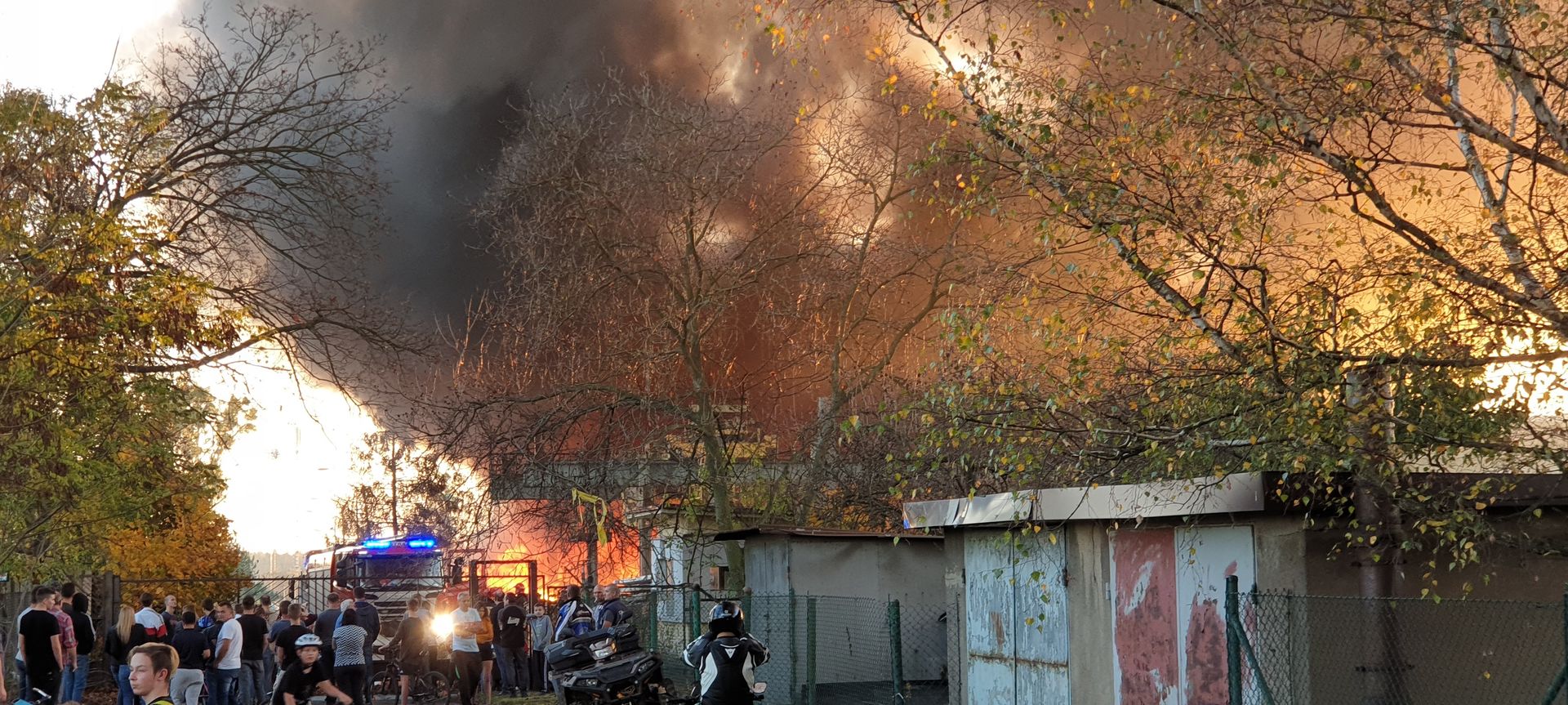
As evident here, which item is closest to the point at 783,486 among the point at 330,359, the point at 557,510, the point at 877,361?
the point at 877,361

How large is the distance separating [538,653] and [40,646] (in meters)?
10.6

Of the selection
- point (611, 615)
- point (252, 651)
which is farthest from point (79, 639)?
point (611, 615)

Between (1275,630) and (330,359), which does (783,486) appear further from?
(1275,630)

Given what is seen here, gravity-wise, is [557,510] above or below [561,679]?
above

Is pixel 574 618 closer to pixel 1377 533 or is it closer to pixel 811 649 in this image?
pixel 811 649

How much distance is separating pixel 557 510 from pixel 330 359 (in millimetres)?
4605

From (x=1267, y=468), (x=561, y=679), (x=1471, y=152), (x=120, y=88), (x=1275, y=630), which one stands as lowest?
(x=561, y=679)

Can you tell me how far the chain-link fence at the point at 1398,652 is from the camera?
1009cm

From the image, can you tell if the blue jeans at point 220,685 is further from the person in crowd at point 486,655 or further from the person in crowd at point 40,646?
the person in crowd at point 486,655

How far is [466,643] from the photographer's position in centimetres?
1934

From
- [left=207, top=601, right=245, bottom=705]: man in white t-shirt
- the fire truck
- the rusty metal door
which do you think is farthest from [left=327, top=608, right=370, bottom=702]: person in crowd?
the fire truck

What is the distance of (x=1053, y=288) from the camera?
1045 cm

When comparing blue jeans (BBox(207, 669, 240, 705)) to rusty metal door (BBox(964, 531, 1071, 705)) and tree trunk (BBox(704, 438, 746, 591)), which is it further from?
rusty metal door (BBox(964, 531, 1071, 705))

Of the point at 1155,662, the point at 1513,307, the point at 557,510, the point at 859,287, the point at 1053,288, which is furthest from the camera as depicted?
the point at 859,287
